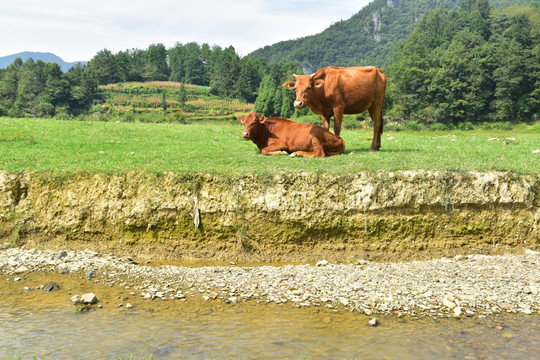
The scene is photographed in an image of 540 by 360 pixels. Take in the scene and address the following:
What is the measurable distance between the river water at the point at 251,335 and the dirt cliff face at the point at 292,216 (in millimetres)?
2849

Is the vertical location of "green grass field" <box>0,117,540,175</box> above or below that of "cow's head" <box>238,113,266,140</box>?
below

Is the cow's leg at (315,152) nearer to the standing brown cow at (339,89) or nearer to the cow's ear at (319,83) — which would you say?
→ the standing brown cow at (339,89)

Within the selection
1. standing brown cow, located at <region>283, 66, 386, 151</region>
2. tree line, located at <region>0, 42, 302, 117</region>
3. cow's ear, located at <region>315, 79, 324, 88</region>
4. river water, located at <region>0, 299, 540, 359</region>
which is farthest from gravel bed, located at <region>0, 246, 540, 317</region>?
tree line, located at <region>0, 42, 302, 117</region>

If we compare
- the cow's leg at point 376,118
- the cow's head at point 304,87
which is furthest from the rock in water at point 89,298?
the cow's leg at point 376,118

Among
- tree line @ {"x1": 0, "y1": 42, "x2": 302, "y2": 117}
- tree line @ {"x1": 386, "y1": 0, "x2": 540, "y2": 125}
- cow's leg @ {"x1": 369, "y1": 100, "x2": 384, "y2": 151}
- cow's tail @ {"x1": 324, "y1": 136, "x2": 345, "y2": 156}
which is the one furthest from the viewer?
tree line @ {"x1": 0, "y1": 42, "x2": 302, "y2": 117}

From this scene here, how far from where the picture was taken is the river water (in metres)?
5.99

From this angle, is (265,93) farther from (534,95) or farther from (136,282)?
(136,282)

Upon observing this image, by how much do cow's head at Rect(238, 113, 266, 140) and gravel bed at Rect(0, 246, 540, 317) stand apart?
4.66 metres

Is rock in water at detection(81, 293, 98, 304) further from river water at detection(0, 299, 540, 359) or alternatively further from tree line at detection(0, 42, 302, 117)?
tree line at detection(0, 42, 302, 117)

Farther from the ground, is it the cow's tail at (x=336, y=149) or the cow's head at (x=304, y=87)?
the cow's head at (x=304, y=87)

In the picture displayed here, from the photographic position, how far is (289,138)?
13.2 m

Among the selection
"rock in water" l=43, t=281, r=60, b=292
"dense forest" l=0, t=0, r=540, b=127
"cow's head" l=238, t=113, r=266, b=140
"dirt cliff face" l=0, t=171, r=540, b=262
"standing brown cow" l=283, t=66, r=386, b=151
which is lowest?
"rock in water" l=43, t=281, r=60, b=292

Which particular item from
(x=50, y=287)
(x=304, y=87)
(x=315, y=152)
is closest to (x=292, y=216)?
(x=315, y=152)

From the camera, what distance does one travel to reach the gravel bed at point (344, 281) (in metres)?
7.64
